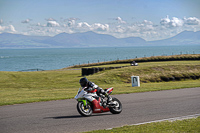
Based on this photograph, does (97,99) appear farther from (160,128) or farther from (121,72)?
(121,72)

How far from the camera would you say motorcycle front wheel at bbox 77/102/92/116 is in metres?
11.5

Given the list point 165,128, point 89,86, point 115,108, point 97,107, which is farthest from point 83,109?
point 165,128

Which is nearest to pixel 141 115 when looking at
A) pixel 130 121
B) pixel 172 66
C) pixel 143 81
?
pixel 130 121

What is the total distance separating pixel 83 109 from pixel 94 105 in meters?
0.44

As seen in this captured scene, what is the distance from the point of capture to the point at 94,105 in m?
11.8

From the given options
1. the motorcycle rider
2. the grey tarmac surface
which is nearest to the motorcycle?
the motorcycle rider

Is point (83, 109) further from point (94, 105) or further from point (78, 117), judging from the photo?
point (94, 105)

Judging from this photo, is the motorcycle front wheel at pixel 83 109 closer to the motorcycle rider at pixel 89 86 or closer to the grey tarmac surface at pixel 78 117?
the grey tarmac surface at pixel 78 117

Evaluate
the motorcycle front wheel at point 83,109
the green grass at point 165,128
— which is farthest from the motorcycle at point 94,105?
the green grass at point 165,128

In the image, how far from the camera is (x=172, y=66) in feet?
123

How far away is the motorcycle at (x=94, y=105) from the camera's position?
11.5 meters

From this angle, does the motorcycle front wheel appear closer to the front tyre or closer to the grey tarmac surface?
the grey tarmac surface

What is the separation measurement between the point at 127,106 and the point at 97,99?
245 cm

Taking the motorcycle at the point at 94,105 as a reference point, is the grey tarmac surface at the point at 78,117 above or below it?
below
